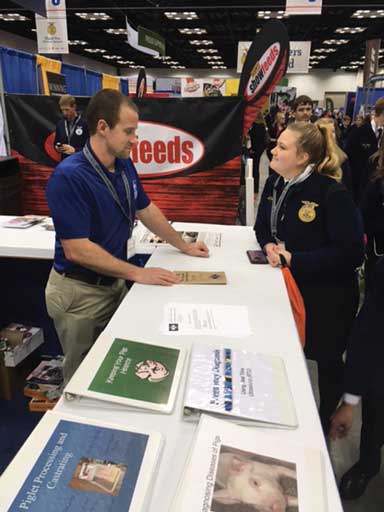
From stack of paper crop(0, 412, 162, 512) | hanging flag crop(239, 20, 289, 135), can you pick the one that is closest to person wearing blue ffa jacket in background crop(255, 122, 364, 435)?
hanging flag crop(239, 20, 289, 135)

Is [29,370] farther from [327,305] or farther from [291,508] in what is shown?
[291,508]

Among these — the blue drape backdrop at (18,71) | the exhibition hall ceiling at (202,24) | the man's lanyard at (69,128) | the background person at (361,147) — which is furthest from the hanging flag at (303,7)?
the exhibition hall ceiling at (202,24)

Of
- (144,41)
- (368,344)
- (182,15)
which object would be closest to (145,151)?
(368,344)

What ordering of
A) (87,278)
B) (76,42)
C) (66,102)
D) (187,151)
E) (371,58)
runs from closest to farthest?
(87,278) < (187,151) < (66,102) < (371,58) < (76,42)

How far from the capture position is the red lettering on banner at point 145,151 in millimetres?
3096

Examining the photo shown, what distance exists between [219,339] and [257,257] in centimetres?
69

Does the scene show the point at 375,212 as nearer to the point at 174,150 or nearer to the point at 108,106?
the point at 174,150

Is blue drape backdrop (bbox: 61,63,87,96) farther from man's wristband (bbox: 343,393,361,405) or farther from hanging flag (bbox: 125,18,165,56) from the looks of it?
man's wristband (bbox: 343,393,361,405)

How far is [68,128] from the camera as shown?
11.8 feet

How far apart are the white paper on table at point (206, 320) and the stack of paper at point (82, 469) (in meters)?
0.45

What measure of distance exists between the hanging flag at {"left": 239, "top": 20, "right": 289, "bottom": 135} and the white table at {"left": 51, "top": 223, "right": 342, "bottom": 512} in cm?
107

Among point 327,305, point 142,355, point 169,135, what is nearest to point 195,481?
point 142,355

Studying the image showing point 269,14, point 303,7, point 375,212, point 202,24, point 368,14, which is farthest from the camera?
point 202,24

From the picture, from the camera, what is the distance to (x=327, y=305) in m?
1.74
